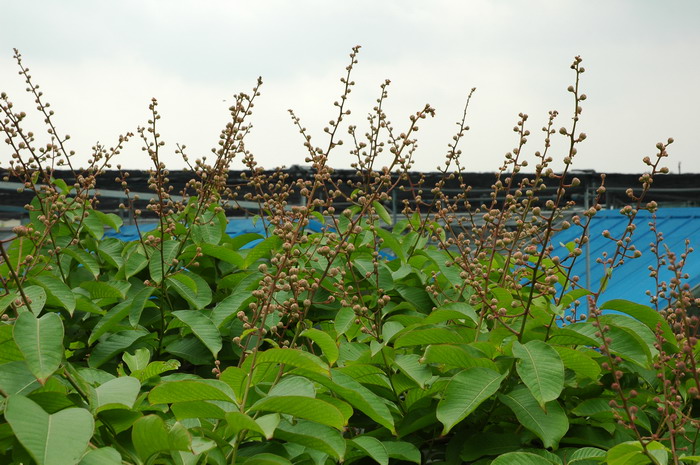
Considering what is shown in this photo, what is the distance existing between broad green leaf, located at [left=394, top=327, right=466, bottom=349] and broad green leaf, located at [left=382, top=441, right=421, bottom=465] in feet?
0.69

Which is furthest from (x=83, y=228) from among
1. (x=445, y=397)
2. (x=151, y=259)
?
(x=445, y=397)

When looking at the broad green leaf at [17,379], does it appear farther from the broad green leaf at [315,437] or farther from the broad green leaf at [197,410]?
the broad green leaf at [315,437]

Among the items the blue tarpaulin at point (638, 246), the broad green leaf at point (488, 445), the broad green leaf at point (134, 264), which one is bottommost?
the blue tarpaulin at point (638, 246)

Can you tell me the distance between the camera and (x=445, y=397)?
1.55 metres

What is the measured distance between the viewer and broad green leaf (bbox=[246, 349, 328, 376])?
1.38 metres

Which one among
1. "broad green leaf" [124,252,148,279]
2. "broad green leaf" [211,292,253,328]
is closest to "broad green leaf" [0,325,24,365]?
"broad green leaf" [211,292,253,328]

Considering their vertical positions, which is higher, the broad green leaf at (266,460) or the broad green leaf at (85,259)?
the broad green leaf at (85,259)

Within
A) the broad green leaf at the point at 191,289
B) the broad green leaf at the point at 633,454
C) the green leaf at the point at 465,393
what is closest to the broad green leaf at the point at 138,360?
the broad green leaf at the point at 191,289

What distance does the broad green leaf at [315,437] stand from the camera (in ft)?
4.60

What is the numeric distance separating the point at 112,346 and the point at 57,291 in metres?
0.20

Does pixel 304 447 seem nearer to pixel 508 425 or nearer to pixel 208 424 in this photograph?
pixel 208 424

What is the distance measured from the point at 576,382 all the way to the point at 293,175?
315 inches

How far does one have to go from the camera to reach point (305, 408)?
1325mm

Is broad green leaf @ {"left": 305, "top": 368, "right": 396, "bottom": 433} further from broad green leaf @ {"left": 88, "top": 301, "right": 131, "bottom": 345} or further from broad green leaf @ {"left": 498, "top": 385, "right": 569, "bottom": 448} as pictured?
broad green leaf @ {"left": 88, "top": 301, "right": 131, "bottom": 345}
